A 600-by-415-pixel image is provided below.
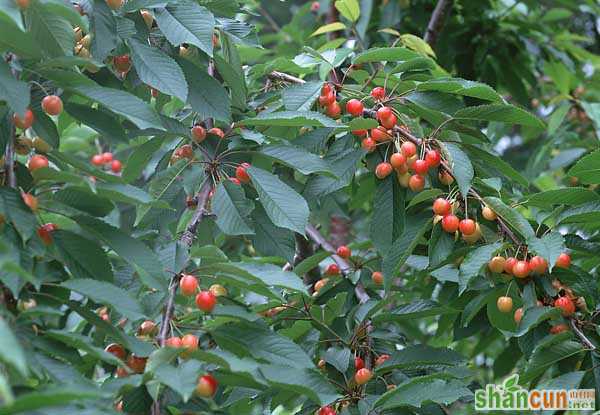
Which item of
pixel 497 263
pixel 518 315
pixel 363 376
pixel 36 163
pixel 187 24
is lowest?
pixel 363 376

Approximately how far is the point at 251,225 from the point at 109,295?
1.96 ft

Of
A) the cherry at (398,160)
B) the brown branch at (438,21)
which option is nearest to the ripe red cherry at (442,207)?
the cherry at (398,160)

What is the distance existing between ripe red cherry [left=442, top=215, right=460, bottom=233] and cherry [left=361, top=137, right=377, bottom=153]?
1.00 ft

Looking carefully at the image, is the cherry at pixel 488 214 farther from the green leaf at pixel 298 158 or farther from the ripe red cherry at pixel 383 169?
the green leaf at pixel 298 158

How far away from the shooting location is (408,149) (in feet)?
7.19

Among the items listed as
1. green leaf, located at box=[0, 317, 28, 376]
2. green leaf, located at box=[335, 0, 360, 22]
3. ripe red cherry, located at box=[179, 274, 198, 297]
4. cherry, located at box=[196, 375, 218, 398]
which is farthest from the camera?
green leaf, located at box=[335, 0, 360, 22]

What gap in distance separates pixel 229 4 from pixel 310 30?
198cm

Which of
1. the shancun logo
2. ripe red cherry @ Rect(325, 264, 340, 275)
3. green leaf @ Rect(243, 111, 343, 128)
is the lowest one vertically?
ripe red cherry @ Rect(325, 264, 340, 275)

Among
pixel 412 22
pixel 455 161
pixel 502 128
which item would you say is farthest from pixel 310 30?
pixel 455 161

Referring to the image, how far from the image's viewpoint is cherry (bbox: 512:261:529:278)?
6.74ft

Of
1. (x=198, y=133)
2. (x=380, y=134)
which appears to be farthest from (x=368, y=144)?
(x=198, y=133)

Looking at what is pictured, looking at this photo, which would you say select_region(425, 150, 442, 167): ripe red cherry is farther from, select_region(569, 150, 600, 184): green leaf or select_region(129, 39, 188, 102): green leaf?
select_region(129, 39, 188, 102): green leaf

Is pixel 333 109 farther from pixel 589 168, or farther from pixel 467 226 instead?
pixel 589 168

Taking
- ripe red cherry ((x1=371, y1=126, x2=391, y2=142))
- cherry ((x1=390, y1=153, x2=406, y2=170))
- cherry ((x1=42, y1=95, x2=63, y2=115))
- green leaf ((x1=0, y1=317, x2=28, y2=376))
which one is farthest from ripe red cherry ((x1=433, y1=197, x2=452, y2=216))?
green leaf ((x1=0, y1=317, x2=28, y2=376))
